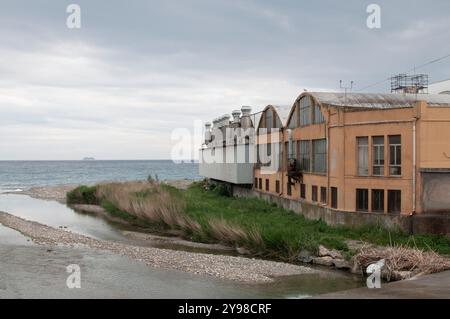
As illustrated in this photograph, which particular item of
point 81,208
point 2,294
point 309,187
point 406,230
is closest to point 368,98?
point 309,187

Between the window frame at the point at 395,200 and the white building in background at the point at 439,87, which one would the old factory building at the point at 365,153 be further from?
the white building in background at the point at 439,87

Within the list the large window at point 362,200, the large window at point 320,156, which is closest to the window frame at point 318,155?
the large window at point 320,156

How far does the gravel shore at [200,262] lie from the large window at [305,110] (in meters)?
14.2

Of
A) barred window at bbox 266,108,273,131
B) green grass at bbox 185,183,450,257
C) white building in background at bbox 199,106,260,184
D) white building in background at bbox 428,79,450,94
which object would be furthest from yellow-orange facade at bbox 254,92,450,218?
white building in background at bbox 199,106,260,184

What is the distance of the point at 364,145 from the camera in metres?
30.7

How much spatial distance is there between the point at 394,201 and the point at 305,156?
10.7 metres

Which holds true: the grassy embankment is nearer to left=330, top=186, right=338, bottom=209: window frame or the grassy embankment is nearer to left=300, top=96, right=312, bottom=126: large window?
left=330, top=186, right=338, bottom=209: window frame

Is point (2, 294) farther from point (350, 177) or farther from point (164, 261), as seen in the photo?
point (350, 177)

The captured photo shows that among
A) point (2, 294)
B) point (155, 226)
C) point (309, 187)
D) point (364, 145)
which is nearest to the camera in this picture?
point (2, 294)

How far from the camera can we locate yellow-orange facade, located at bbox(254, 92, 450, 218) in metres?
27.9

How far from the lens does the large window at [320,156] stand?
34678 millimetres

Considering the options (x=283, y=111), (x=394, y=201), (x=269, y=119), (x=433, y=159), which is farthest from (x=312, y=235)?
(x=269, y=119)

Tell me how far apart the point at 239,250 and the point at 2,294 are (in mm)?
13316

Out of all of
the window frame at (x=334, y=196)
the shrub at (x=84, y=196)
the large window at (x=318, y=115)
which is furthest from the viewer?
the shrub at (x=84, y=196)
